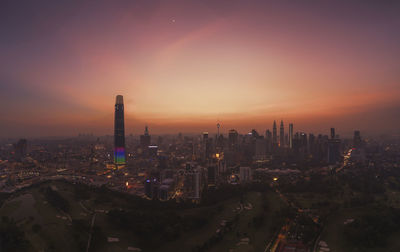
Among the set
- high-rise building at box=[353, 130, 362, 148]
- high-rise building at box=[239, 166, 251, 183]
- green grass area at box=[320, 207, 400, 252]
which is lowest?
green grass area at box=[320, 207, 400, 252]

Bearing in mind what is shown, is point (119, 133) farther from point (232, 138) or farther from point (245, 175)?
point (245, 175)

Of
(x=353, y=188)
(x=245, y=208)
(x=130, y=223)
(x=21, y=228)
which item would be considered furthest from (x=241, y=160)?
(x=21, y=228)

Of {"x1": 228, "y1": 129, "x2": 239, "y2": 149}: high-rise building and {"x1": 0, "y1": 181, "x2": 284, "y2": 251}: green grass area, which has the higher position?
{"x1": 228, "y1": 129, "x2": 239, "y2": 149}: high-rise building

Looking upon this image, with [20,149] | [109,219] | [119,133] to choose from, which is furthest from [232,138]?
[109,219]

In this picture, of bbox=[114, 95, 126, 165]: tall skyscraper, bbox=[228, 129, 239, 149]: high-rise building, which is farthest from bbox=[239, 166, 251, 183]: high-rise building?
bbox=[228, 129, 239, 149]: high-rise building

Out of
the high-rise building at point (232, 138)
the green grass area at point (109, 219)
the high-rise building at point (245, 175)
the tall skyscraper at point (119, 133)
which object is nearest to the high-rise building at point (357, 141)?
the high-rise building at point (232, 138)

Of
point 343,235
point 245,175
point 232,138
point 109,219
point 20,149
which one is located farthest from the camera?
point 232,138

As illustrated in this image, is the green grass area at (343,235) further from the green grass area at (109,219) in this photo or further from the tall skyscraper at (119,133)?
the tall skyscraper at (119,133)

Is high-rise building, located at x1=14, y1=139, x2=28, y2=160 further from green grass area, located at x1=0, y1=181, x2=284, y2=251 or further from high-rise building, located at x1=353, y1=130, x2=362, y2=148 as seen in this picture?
high-rise building, located at x1=353, y1=130, x2=362, y2=148

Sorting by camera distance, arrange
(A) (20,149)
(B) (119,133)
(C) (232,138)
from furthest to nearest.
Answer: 1. (C) (232,138)
2. (B) (119,133)
3. (A) (20,149)

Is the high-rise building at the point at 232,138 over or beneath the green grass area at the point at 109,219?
over
